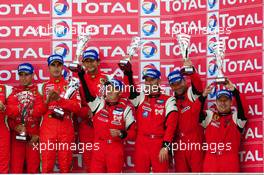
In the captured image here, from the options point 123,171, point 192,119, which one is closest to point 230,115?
point 192,119

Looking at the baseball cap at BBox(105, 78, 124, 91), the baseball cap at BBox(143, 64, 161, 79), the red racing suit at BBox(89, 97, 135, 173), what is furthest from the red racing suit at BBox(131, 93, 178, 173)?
the baseball cap at BBox(105, 78, 124, 91)

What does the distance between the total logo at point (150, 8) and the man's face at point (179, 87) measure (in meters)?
1.29

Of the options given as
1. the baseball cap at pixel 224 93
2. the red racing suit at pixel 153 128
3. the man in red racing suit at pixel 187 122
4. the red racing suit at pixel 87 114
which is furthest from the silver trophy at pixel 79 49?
the baseball cap at pixel 224 93

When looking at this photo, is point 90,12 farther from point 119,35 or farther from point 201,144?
point 201,144

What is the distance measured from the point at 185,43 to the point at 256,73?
106 centimetres

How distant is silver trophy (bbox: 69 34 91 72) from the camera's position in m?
15.5

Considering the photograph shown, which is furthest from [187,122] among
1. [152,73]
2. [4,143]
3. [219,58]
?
[4,143]

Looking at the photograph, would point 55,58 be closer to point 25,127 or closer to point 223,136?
point 25,127

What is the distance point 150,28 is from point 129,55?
1.00 meters

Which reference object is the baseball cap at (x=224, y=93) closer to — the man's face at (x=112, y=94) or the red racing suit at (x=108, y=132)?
the red racing suit at (x=108, y=132)

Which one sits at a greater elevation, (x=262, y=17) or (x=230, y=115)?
(x=262, y=17)

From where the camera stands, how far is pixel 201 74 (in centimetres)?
1634

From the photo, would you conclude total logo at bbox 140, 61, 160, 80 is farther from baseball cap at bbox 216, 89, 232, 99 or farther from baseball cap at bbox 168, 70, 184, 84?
baseball cap at bbox 216, 89, 232, 99

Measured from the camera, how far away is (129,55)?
15711mm
